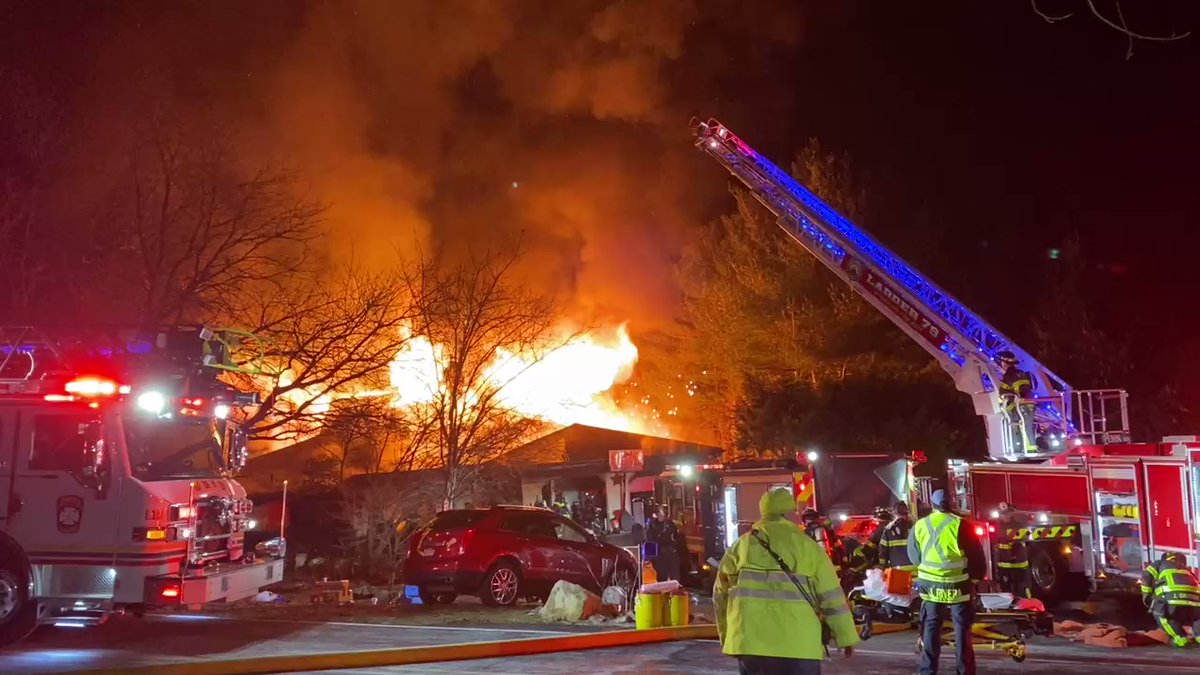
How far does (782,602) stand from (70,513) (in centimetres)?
623

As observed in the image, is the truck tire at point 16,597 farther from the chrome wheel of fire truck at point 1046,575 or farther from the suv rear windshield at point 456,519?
the chrome wheel of fire truck at point 1046,575

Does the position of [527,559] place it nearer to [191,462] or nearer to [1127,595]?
[191,462]

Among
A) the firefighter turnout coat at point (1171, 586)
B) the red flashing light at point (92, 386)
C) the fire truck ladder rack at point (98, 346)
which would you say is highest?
the fire truck ladder rack at point (98, 346)

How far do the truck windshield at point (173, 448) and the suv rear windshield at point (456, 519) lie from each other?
10.2 ft

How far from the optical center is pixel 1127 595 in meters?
13.4

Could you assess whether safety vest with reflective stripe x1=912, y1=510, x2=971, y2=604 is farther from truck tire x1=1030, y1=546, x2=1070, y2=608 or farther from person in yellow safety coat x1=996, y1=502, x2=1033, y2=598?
truck tire x1=1030, y1=546, x2=1070, y2=608

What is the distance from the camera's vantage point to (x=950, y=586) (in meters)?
6.76

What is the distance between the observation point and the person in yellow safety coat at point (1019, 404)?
46.5 feet

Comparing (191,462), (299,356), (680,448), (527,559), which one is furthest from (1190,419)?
(191,462)

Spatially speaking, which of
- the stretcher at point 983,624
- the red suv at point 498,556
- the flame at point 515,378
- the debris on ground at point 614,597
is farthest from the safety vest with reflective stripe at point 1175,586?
the flame at point 515,378

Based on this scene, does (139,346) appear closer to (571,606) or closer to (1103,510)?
(571,606)

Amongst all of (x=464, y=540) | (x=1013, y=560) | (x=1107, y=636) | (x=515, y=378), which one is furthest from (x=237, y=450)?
(x=1013, y=560)

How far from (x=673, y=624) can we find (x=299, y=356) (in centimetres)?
655

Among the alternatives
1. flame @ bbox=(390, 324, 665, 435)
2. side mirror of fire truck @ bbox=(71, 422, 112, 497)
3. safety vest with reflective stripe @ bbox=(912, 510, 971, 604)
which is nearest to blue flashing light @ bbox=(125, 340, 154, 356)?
side mirror of fire truck @ bbox=(71, 422, 112, 497)
